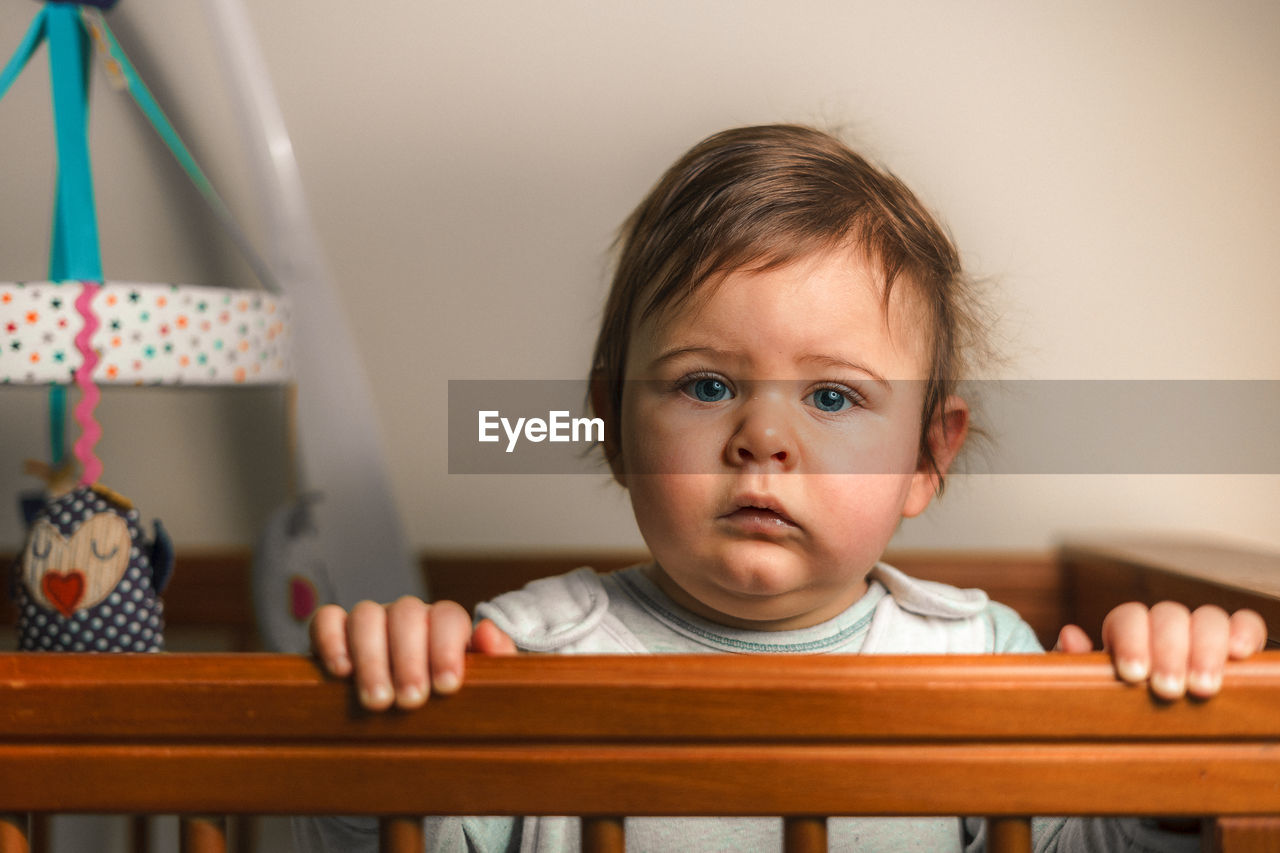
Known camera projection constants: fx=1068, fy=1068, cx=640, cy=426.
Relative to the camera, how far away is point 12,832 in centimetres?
48

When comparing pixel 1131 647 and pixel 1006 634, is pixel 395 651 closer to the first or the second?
pixel 1131 647

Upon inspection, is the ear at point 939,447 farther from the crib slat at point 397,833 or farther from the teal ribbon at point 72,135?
the teal ribbon at point 72,135

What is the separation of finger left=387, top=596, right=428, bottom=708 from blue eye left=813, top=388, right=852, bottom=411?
0.34 m

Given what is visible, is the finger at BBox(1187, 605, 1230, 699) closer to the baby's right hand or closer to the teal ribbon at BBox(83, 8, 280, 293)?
the baby's right hand

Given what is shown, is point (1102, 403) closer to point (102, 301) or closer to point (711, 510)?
point (711, 510)

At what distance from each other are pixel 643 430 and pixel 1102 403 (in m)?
0.68

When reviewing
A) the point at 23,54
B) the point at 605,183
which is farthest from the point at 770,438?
the point at 23,54

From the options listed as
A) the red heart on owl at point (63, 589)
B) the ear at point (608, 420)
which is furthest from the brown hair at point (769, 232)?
the red heart on owl at point (63, 589)

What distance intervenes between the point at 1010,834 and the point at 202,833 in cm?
36

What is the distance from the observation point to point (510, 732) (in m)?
0.45

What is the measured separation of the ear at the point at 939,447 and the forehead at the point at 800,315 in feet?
0.31

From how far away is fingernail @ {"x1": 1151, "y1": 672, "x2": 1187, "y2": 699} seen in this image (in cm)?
45

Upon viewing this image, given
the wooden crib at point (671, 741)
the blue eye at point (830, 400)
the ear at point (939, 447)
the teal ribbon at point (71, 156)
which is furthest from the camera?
the teal ribbon at point (71, 156)

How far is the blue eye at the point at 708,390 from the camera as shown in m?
0.71
